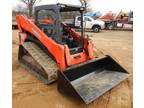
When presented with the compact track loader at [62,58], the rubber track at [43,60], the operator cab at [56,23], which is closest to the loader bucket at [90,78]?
the compact track loader at [62,58]

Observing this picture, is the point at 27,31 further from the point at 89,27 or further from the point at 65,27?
the point at 89,27

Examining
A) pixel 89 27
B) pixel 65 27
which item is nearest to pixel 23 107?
pixel 65 27

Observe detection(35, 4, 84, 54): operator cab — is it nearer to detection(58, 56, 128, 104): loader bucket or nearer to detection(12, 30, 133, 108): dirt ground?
detection(58, 56, 128, 104): loader bucket

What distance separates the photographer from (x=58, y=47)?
159 inches

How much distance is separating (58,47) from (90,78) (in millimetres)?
867

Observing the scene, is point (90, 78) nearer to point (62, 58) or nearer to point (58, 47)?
point (62, 58)

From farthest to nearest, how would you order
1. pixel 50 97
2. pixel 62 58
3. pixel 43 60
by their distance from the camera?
pixel 43 60
pixel 62 58
pixel 50 97

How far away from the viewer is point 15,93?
3709 mm

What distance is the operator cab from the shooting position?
13.8 feet

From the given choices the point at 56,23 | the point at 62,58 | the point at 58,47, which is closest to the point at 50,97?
the point at 62,58

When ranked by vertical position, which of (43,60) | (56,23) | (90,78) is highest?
(56,23)

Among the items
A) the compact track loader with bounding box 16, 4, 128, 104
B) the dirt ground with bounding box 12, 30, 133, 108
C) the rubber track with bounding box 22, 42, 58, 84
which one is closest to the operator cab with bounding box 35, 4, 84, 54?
the compact track loader with bounding box 16, 4, 128, 104
